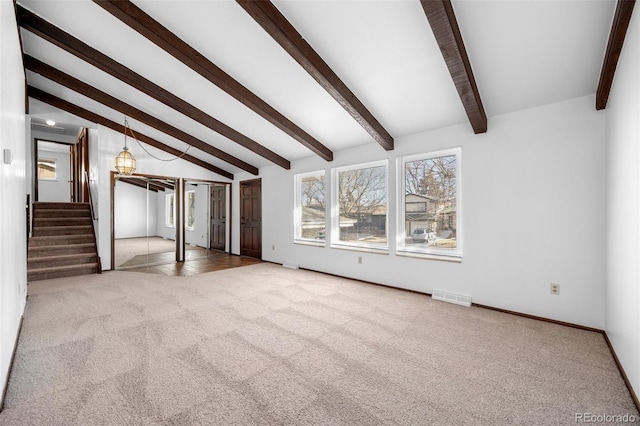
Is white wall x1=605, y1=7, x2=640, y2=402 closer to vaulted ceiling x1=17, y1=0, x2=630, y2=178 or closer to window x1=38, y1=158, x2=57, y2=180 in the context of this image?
vaulted ceiling x1=17, y1=0, x2=630, y2=178

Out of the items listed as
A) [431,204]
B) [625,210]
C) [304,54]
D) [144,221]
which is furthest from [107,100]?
[625,210]

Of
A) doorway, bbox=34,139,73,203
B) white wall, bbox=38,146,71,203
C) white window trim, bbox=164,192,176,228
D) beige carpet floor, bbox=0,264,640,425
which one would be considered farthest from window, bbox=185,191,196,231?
white wall, bbox=38,146,71,203

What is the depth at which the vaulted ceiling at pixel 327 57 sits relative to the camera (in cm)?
231

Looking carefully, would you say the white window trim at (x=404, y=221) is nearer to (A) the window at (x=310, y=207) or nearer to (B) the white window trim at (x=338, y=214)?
(B) the white window trim at (x=338, y=214)

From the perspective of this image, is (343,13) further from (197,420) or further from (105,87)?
(105,87)

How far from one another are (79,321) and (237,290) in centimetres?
182

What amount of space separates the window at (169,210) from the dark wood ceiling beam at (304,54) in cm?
519

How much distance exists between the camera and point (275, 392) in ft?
6.11

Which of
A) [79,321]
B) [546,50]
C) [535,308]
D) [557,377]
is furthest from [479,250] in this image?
[79,321]

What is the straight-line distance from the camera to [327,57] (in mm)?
2904

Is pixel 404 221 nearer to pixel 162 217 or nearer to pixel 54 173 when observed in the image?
pixel 162 217

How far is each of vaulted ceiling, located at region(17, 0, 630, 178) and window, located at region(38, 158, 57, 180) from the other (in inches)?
210

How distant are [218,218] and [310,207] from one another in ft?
11.4

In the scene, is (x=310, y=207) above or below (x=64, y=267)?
above
